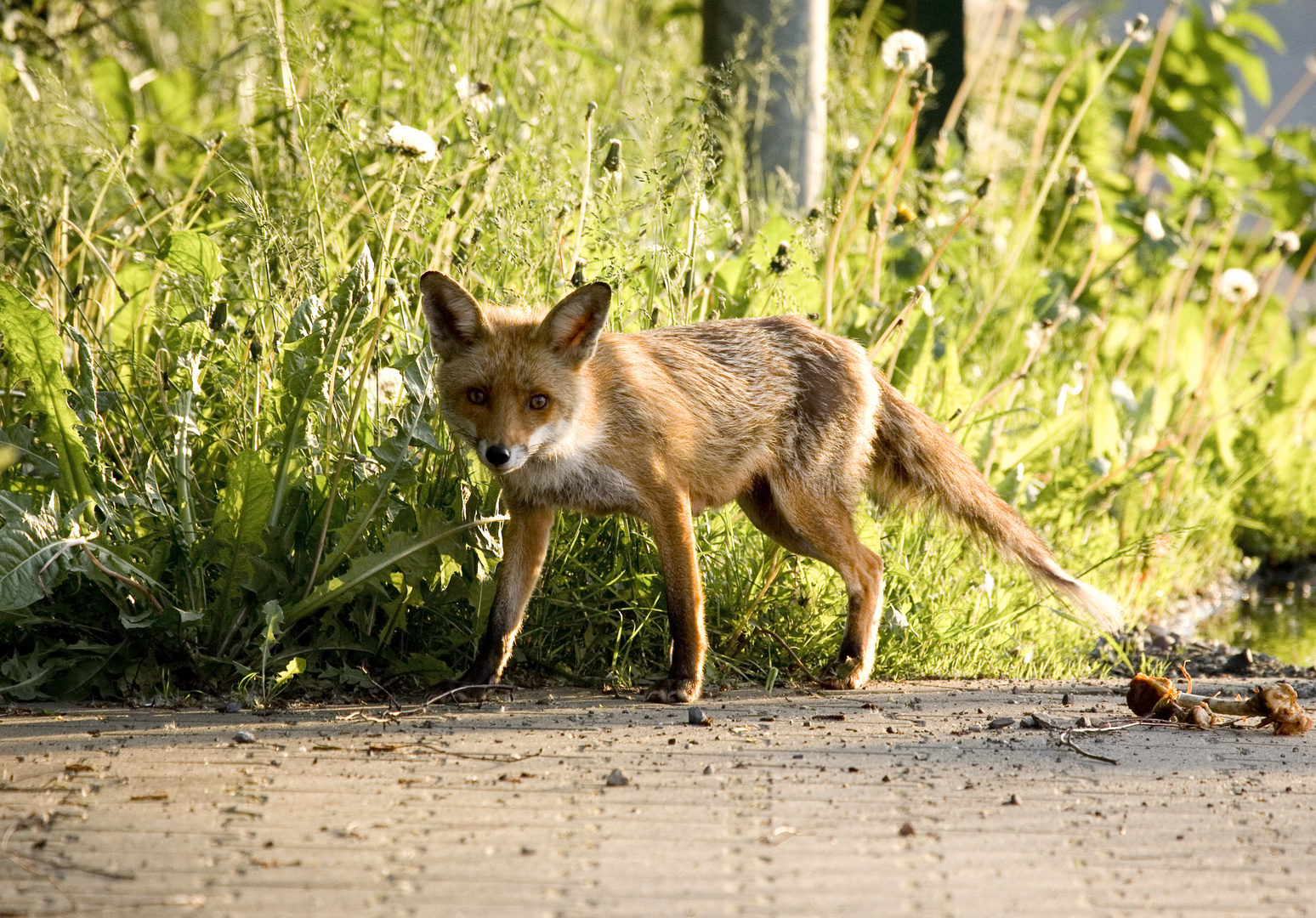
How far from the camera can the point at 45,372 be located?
3809mm

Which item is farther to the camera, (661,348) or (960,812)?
(661,348)

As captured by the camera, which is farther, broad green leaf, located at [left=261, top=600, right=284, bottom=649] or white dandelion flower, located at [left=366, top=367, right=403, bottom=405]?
white dandelion flower, located at [left=366, top=367, right=403, bottom=405]

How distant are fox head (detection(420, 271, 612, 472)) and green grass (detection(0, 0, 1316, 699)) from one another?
0.46ft

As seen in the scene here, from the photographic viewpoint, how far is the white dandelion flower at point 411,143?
410 cm

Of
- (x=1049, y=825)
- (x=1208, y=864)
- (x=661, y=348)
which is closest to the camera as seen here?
(x=1208, y=864)

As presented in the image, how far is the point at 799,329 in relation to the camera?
14.9 feet

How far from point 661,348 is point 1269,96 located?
23.0ft

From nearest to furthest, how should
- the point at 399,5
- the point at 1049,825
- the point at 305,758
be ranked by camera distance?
the point at 1049,825, the point at 305,758, the point at 399,5

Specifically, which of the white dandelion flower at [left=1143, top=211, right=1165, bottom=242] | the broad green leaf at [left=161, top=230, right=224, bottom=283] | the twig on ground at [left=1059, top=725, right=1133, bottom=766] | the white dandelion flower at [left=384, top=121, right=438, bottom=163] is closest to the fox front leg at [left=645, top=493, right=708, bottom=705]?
the twig on ground at [left=1059, top=725, right=1133, bottom=766]

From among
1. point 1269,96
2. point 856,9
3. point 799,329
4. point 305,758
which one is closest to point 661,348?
point 799,329

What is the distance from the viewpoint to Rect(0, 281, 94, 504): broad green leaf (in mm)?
3809

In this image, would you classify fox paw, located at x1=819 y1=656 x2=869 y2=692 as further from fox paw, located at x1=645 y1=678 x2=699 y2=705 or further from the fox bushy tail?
the fox bushy tail

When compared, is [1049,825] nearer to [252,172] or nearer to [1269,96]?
[252,172]

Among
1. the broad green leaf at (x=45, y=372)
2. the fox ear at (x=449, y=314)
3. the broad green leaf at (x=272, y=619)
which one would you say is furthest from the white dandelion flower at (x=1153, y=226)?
the broad green leaf at (x=45, y=372)
